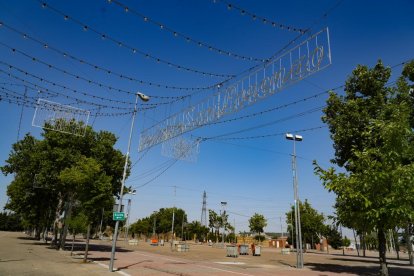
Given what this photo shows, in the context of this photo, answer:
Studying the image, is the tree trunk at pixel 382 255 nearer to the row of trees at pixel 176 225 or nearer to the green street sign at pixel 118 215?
the green street sign at pixel 118 215

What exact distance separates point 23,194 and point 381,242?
3911 cm

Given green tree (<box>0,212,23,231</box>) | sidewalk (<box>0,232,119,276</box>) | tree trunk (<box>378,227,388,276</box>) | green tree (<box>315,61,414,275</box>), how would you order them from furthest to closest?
green tree (<box>0,212,23,231</box>) < tree trunk (<box>378,227,388,276</box>) < sidewalk (<box>0,232,119,276</box>) < green tree (<box>315,61,414,275</box>)

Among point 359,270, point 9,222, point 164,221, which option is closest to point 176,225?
point 164,221

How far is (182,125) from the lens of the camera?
15.6 metres

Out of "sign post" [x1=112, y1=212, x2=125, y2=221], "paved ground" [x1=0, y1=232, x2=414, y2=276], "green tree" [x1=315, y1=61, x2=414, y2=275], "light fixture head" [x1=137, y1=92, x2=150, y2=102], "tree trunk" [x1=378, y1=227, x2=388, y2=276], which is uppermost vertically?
"light fixture head" [x1=137, y1=92, x2=150, y2=102]

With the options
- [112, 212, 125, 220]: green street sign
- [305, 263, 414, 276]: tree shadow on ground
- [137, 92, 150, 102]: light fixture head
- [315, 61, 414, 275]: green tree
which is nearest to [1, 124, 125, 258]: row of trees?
[112, 212, 125, 220]: green street sign

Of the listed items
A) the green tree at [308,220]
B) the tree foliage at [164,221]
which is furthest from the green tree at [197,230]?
the green tree at [308,220]

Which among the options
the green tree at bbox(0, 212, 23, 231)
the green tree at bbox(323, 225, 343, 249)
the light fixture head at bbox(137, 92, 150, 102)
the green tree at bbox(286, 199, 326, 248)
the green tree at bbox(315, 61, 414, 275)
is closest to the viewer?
the green tree at bbox(315, 61, 414, 275)

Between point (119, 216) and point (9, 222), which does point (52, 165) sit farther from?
point (9, 222)

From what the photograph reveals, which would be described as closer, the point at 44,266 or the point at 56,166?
the point at 44,266

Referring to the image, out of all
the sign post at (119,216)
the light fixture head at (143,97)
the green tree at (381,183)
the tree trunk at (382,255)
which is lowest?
the tree trunk at (382,255)

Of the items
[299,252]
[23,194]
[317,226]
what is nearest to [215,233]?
[317,226]

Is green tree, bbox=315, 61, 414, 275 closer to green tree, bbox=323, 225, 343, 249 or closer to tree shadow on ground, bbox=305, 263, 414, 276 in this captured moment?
tree shadow on ground, bbox=305, 263, 414, 276

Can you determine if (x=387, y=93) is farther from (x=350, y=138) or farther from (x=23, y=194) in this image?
(x=23, y=194)
